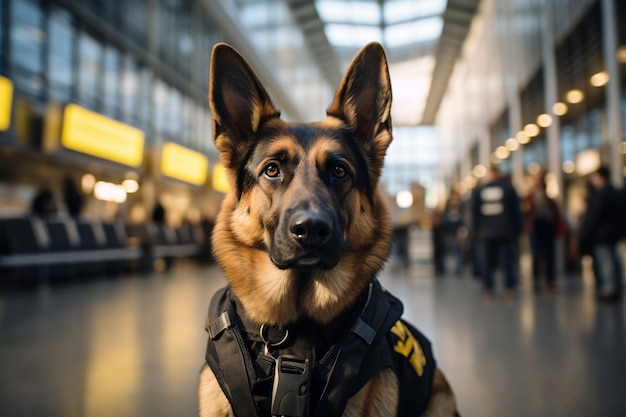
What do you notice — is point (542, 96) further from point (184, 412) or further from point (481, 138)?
point (184, 412)

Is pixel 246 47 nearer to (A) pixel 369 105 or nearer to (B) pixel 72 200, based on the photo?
(B) pixel 72 200

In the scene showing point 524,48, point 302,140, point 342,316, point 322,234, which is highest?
point 524,48

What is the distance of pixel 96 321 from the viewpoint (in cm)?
535

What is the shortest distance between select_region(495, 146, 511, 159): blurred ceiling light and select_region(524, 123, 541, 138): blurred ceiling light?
2191 mm

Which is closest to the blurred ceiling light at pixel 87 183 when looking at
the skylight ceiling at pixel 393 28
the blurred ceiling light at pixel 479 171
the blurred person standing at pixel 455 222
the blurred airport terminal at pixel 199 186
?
the blurred airport terminal at pixel 199 186

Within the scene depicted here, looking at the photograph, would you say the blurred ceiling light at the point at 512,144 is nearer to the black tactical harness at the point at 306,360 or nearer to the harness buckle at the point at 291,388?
the black tactical harness at the point at 306,360

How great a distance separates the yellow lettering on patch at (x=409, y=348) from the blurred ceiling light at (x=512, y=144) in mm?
15112

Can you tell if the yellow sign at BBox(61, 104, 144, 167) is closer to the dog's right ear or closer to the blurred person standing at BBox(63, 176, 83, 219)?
the blurred person standing at BBox(63, 176, 83, 219)

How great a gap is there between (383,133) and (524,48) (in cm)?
1523

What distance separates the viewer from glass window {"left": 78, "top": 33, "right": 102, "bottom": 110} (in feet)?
46.8

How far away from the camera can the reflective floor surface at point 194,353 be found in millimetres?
2791

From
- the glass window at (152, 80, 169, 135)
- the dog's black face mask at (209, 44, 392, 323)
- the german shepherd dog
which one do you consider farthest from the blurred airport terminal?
the german shepherd dog

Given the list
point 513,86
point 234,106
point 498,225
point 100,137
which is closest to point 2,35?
point 100,137

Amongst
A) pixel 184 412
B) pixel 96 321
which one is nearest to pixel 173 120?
pixel 96 321
